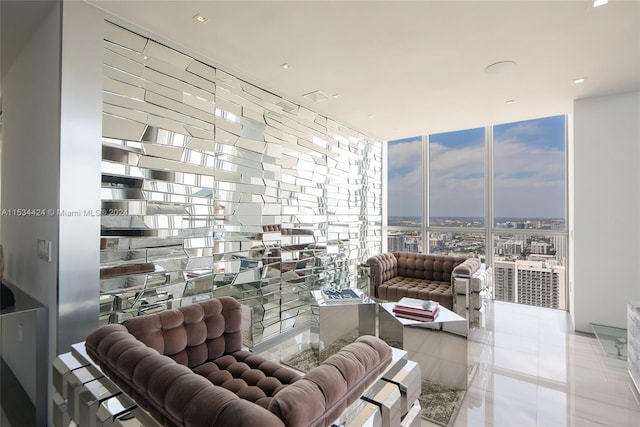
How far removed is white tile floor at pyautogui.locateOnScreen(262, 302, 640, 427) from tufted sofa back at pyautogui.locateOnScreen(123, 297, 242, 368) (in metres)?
1.21

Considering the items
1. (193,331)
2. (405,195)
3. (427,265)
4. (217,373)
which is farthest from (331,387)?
(405,195)

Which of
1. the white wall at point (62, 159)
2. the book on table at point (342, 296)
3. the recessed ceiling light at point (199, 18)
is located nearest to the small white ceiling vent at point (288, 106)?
the recessed ceiling light at point (199, 18)

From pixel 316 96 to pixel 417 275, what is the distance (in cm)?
294

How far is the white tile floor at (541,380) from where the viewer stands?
7.02 ft

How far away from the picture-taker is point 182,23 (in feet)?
7.39

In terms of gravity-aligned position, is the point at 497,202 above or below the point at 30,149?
below

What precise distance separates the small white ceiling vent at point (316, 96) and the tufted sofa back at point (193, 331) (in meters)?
2.50

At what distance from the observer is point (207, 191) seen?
2.75 meters

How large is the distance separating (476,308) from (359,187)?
250cm

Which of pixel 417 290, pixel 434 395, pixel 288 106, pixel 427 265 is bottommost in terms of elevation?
pixel 434 395

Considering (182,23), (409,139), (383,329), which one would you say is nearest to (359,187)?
(409,139)

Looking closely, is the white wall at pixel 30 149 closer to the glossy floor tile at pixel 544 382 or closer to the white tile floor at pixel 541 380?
the white tile floor at pixel 541 380

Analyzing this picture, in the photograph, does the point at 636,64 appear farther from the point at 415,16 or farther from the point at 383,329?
the point at 383,329

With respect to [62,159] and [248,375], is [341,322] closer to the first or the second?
[248,375]
